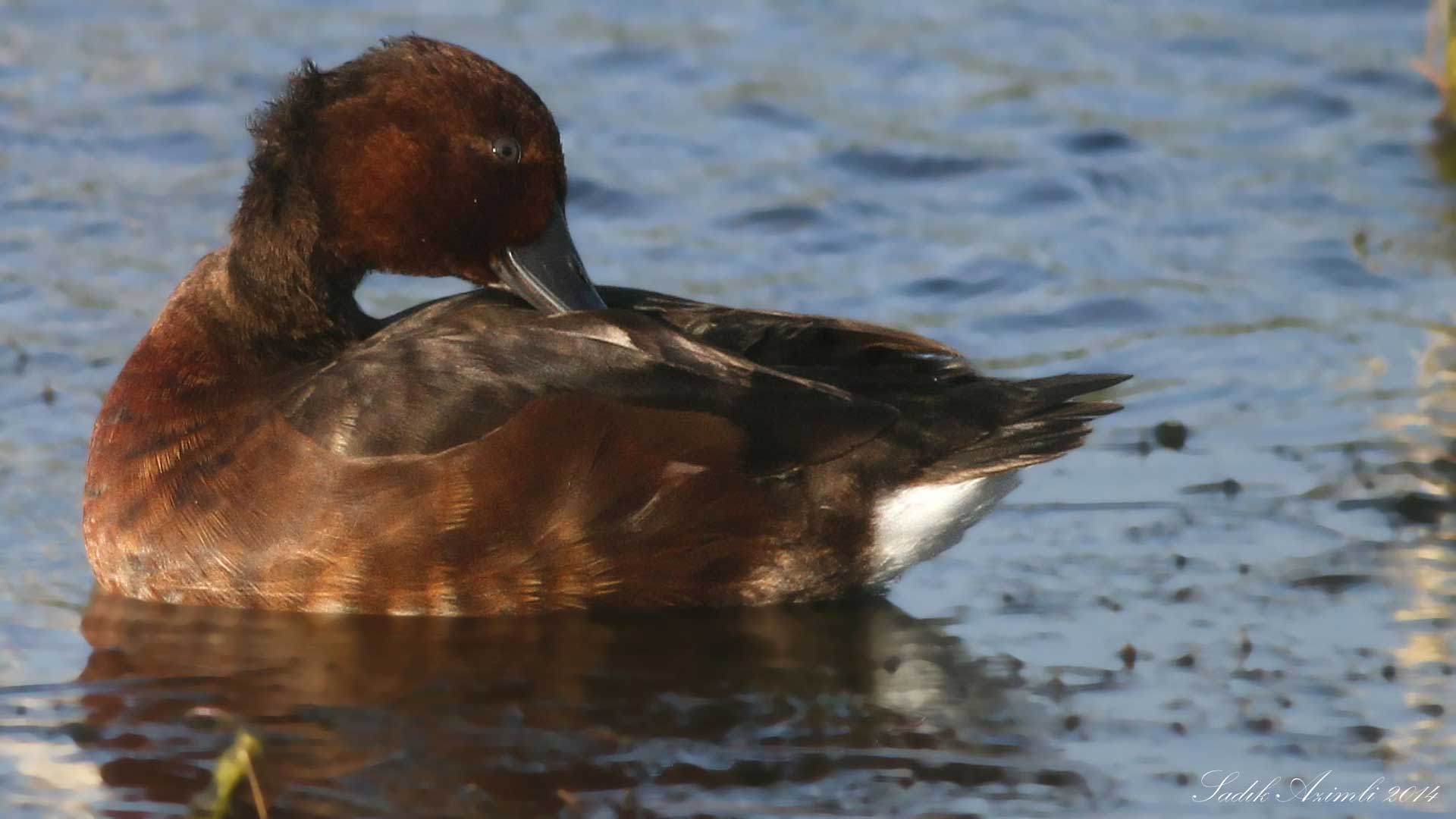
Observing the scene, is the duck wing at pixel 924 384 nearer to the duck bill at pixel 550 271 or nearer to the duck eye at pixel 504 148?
the duck bill at pixel 550 271

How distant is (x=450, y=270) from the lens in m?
6.11

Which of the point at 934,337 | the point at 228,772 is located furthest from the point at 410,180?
the point at 934,337

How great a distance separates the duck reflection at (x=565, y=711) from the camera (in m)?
4.67

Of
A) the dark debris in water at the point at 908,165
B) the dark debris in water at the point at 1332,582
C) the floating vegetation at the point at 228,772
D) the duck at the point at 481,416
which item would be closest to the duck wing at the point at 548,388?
the duck at the point at 481,416

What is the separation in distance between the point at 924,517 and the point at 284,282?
1927 millimetres

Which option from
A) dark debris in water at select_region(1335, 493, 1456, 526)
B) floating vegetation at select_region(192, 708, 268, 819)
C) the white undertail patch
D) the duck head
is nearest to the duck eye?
the duck head

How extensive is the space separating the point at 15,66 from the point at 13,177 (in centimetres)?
154

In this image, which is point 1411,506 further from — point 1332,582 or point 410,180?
point 410,180

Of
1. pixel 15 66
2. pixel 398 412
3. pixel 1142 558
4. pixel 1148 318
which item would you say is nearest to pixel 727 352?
pixel 398 412

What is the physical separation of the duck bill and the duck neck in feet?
1.59

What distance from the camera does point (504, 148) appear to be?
5.90 meters

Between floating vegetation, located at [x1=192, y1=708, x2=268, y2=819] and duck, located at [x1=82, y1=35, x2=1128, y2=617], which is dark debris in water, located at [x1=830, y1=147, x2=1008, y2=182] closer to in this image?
duck, located at [x1=82, y1=35, x2=1128, y2=617]

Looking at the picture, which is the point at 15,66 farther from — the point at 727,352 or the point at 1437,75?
the point at 1437,75

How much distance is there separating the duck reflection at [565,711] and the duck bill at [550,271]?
898mm
